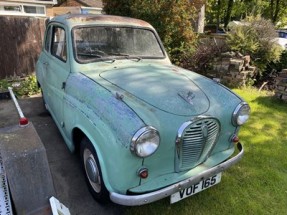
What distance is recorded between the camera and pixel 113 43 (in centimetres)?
350

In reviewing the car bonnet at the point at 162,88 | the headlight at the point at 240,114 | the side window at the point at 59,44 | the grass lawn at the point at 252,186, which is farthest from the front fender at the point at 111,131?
the headlight at the point at 240,114

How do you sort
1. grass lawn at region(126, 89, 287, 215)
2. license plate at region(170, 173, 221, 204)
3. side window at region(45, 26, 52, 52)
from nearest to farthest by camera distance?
license plate at region(170, 173, 221, 204)
grass lawn at region(126, 89, 287, 215)
side window at region(45, 26, 52, 52)

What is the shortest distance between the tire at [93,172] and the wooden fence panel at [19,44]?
556 centimetres

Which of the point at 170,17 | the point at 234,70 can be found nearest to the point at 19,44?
the point at 170,17

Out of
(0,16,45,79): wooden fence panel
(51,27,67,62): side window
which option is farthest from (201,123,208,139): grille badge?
(0,16,45,79): wooden fence panel

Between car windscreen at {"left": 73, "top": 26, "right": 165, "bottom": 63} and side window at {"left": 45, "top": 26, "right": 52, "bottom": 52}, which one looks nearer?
car windscreen at {"left": 73, "top": 26, "right": 165, "bottom": 63}

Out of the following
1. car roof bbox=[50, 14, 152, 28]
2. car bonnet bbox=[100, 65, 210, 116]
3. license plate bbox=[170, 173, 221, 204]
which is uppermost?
car roof bbox=[50, 14, 152, 28]

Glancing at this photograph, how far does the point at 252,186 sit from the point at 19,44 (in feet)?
22.5

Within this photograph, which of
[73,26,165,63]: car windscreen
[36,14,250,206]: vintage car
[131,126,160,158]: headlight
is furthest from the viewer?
[73,26,165,63]: car windscreen

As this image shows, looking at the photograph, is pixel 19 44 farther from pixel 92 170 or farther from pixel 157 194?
pixel 157 194

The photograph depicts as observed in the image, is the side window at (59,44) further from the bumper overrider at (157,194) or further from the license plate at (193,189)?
the license plate at (193,189)

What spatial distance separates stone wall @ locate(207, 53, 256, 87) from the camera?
6.54 metres

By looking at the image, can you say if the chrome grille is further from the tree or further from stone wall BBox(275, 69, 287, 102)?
the tree

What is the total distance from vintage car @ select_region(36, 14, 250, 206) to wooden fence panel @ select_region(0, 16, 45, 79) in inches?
164
